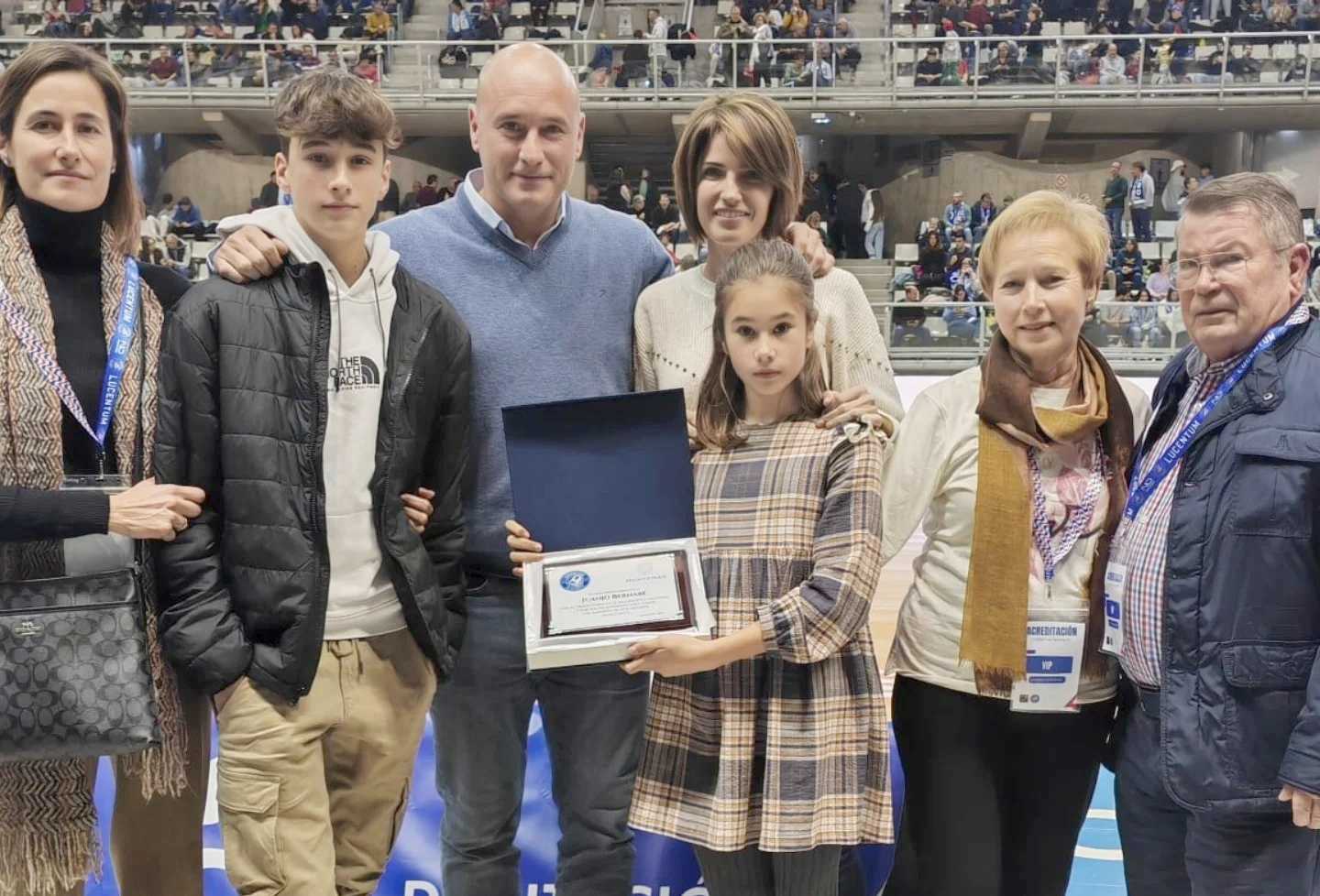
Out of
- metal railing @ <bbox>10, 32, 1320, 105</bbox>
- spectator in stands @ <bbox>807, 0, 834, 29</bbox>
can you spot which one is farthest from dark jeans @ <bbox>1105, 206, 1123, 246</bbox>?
spectator in stands @ <bbox>807, 0, 834, 29</bbox>

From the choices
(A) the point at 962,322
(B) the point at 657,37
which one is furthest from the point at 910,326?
(B) the point at 657,37

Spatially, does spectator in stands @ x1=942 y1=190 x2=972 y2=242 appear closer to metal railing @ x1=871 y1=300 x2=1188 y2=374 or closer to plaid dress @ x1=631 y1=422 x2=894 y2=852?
metal railing @ x1=871 y1=300 x2=1188 y2=374

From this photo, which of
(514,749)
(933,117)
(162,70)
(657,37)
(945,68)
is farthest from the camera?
(657,37)

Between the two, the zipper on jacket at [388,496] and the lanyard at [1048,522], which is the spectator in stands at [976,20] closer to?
the lanyard at [1048,522]

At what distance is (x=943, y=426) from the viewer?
6.44 feet

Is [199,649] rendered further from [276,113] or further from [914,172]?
[914,172]

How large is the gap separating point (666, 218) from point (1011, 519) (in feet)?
40.8

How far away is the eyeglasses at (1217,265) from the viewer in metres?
1.71

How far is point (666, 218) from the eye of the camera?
13961 millimetres

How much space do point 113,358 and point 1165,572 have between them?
160 centimetres

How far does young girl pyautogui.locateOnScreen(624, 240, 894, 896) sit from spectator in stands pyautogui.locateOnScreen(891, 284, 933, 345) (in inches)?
259

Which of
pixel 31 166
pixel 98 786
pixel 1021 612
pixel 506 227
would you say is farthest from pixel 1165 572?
pixel 98 786

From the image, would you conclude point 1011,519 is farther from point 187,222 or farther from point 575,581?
point 187,222

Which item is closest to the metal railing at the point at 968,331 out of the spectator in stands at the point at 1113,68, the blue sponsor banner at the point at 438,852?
the blue sponsor banner at the point at 438,852
